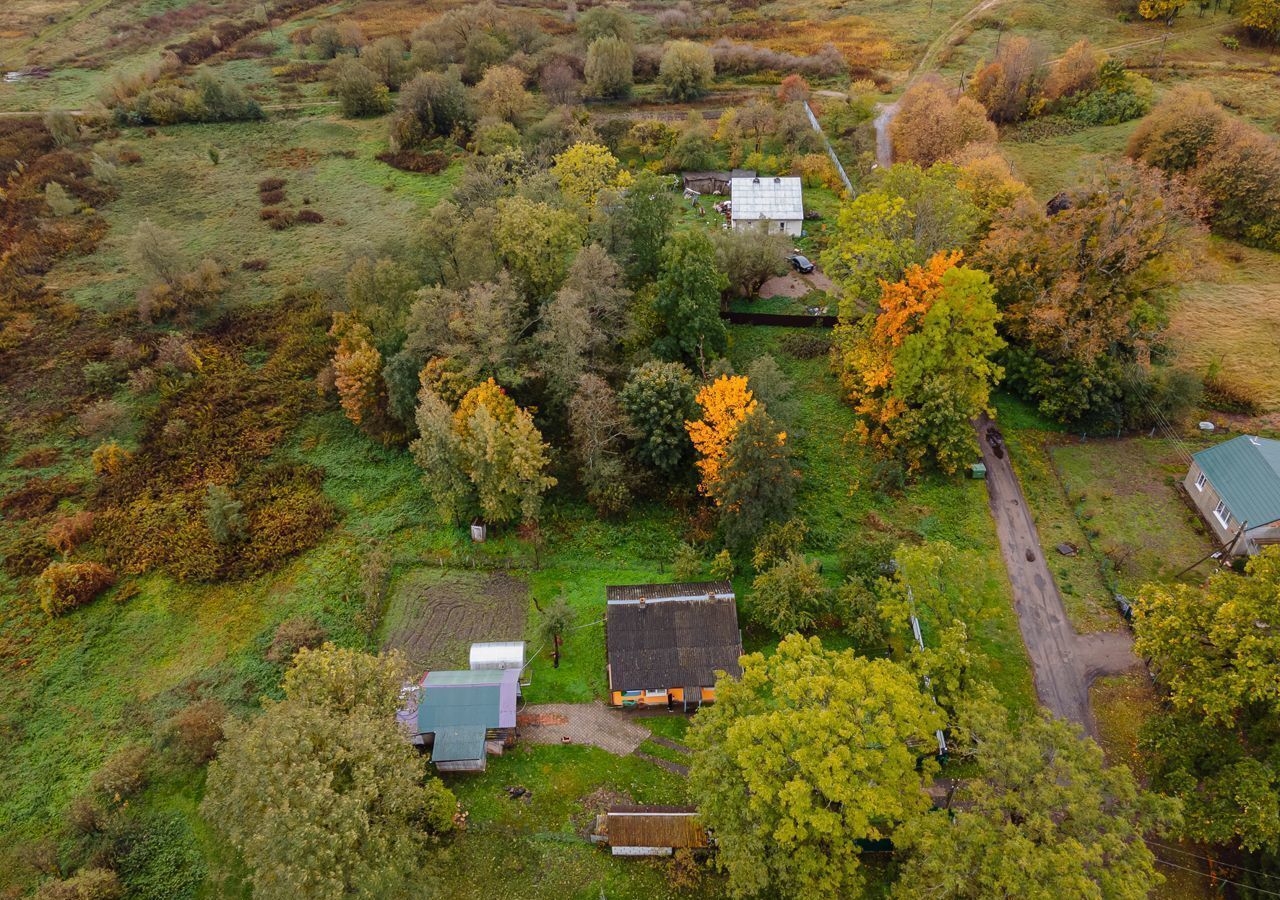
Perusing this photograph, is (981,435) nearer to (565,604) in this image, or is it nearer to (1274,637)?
(1274,637)

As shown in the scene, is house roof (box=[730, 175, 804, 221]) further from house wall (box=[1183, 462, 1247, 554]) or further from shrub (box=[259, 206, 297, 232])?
shrub (box=[259, 206, 297, 232])

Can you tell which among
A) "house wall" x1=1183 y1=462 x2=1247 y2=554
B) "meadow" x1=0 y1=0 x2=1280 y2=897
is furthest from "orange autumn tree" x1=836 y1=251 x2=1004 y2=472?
"house wall" x1=1183 y1=462 x2=1247 y2=554

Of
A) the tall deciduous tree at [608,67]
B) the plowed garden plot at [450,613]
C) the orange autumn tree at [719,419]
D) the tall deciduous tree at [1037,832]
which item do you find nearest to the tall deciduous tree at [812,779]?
the tall deciduous tree at [1037,832]

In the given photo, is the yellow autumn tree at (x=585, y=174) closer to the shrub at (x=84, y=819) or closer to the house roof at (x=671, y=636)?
the house roof at (x=671, y=636)

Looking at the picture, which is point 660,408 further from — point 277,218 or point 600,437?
point 277,218

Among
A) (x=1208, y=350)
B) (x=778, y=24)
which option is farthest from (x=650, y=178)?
(x=778, y=24)
